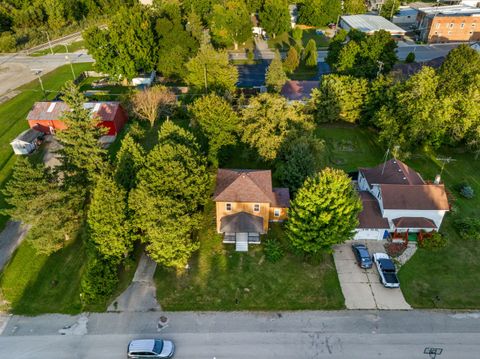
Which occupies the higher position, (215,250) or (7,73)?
(7,73)

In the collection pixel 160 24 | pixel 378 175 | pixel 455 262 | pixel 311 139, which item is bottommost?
pixel 455 262

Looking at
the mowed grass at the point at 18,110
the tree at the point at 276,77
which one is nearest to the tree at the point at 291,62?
the tree at the point at 276,77

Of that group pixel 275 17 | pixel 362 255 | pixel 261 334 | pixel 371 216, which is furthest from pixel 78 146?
pixel 275 17

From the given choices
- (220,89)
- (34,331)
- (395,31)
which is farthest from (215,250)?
(395,31)

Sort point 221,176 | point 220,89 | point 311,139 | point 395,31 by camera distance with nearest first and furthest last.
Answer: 1. point 221,176
2. point 311,139
3. point 220,89
4. point 395,31

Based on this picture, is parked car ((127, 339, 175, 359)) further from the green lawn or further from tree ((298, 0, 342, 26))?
tree ((298, 0, 342, 26))

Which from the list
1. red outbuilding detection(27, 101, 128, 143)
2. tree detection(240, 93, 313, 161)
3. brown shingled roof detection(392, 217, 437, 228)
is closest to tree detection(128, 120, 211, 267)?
tree detection(240, 93, 313, 161)

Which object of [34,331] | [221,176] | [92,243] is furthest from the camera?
[221,176]

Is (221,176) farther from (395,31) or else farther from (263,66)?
(395,31)
